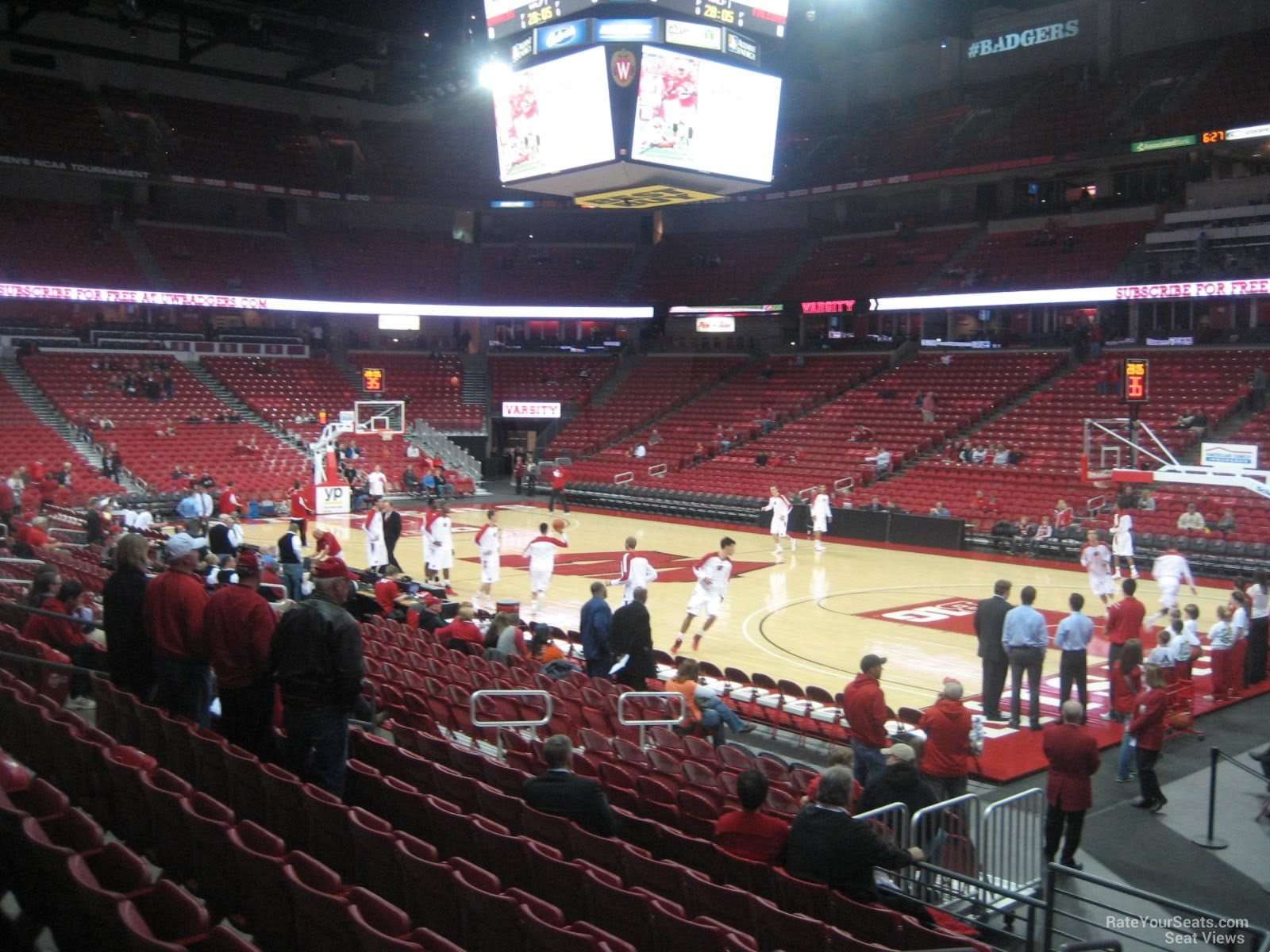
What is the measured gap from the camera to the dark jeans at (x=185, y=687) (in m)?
6.53

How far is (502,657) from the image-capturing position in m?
11.1

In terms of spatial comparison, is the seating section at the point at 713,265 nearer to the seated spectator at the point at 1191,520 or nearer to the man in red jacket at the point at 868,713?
the seated spectator at the point at 1191,520

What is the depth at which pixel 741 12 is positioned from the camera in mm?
19266

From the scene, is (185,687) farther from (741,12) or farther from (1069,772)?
(741,12)

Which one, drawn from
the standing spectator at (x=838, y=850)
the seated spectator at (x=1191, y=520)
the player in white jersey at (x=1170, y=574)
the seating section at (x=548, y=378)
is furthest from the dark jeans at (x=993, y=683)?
the seating section at (x=548, y=378)

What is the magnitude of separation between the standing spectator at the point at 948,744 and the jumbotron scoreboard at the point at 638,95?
13.4m

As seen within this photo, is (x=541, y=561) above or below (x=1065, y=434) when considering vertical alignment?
below

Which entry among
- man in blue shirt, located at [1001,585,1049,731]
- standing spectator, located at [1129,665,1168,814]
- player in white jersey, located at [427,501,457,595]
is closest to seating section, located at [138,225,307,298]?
player in white jersey, located at [427,501,457,595]

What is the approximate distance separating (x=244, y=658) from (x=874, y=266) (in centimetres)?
3497

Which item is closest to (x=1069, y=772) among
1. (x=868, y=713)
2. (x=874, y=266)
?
(x=868, y=713)

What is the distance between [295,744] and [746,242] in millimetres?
39695

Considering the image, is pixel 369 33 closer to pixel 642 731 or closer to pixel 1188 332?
pixel 1188 332

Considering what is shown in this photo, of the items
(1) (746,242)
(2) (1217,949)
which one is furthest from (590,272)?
(2) (1217,949)

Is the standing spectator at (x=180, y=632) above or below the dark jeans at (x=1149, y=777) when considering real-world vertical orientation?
above
